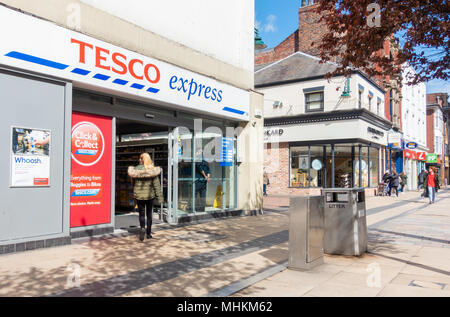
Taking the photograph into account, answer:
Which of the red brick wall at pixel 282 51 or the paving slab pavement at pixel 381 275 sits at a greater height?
the red brick wall at pixel 282 51

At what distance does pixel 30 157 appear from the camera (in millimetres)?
6738

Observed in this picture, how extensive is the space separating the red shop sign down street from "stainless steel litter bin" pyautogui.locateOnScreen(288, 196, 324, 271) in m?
4.40

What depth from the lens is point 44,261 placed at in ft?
19.4

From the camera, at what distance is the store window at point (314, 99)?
24578 mm

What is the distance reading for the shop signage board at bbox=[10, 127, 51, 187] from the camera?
651 cm

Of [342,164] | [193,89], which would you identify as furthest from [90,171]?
[342,164]

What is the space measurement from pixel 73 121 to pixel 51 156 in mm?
980

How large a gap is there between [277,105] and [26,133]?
68.7 feet

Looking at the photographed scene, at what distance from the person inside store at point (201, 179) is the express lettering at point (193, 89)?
5.36ft

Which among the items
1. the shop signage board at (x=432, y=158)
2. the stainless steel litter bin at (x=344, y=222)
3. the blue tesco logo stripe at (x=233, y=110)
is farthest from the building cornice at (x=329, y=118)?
the shop signage board at (x=432, y=158)

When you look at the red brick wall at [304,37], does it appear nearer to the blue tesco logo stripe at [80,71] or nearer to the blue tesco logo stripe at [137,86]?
the blue tesco logo stripe at [137,86]

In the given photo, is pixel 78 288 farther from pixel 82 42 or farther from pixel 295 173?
pixel 295 173

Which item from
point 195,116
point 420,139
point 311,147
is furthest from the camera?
point 420,139

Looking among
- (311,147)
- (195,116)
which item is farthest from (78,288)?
(311,147)
